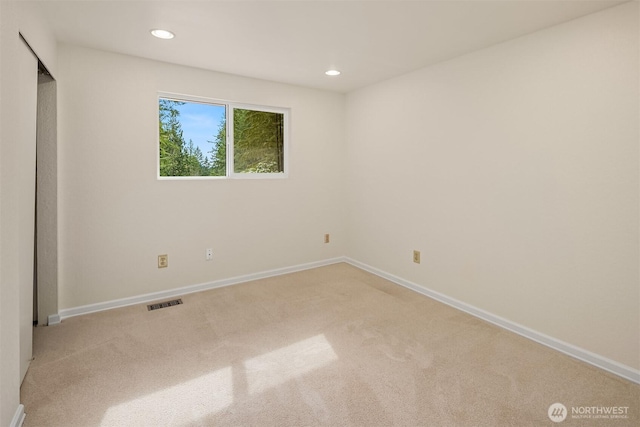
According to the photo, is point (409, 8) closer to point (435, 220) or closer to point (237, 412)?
point (435, 220)

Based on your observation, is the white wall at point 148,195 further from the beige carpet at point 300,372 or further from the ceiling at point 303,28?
the beige carpet at point 300,372

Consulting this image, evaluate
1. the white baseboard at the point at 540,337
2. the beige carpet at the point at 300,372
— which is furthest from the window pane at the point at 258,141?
the white baseboard at the point at 540,337

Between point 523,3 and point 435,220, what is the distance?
1.81 metres

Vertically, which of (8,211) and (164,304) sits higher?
(8,211)

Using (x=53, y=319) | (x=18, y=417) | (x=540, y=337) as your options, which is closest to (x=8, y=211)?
(x=18, y=417)

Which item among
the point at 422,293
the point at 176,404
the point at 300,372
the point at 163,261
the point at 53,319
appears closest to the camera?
the point at 176,404

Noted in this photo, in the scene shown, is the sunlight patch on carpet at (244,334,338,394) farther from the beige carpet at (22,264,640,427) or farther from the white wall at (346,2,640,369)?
the white wall at (346,2,640,369)

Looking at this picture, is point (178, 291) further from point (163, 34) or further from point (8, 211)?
point (163, 34)

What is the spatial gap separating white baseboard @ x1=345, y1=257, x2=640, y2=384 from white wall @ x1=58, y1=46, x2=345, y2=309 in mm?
1613

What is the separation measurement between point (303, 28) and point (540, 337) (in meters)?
2.79

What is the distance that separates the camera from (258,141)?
3.85 m

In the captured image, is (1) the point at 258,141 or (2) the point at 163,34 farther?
(1) the point at 258,141

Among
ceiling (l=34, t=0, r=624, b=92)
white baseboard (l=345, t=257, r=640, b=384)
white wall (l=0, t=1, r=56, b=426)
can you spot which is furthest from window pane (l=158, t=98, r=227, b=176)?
white baseboard (l=345, t=257, r=640, b=384)

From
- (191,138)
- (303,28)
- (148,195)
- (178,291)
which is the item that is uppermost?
Result: (303,28)
